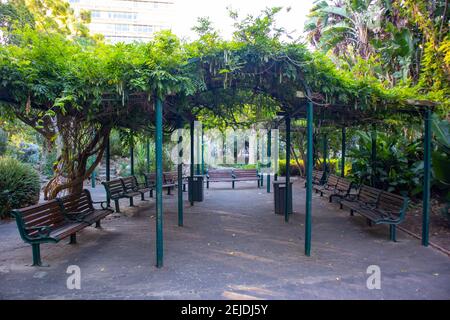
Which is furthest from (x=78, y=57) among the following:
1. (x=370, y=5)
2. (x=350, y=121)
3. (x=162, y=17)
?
(x=162, y=17)

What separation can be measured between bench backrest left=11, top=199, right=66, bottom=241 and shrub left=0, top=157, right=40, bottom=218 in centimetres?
312

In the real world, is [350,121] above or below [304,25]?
below

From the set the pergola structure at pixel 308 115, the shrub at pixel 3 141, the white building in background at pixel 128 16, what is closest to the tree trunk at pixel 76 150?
the pergola structure at pixel 308 115

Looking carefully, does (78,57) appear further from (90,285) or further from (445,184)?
(445,184)

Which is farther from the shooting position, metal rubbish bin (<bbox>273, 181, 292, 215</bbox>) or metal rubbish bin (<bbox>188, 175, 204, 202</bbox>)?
metal rubbish bin (<bbox>188, 175, 204, 202</bbox>)

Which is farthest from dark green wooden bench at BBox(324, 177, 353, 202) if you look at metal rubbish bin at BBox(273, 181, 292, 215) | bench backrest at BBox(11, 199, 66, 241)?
bench backrest at BBox(11, 199, 66, 241)

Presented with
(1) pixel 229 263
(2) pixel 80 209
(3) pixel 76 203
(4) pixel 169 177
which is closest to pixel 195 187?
(4) pixel 169 177

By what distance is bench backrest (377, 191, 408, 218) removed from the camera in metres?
5.38

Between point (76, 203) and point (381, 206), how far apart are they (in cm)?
616

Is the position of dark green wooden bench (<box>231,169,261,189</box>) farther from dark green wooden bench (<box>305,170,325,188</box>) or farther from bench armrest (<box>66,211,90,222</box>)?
bench armrest (<box>66,211,90,222</box>)

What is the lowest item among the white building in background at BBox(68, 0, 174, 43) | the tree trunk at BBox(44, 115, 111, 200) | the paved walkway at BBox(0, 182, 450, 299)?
the paved walkway at BBox(0, 182, 450, 299)

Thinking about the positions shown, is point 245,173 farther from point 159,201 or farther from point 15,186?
point 159,201
